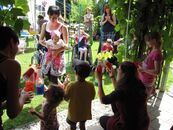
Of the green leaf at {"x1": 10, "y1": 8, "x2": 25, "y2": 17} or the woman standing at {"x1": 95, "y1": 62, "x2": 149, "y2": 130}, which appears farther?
the woman standing at {"x1": 95, "y1": 62, "x2": 149, "y2": 130}

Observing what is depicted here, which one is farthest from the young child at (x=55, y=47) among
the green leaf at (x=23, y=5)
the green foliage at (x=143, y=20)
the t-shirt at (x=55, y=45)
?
the green leaf at (x=23, y=5)

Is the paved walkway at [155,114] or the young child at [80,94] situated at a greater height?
the young child at [80,94]

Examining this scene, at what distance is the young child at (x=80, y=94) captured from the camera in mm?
2881

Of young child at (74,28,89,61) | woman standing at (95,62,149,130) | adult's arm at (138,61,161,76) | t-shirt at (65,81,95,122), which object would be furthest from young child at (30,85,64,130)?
young child at (74,28,89,61)

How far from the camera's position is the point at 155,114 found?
4215 millimetres

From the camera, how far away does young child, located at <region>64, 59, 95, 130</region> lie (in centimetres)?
288

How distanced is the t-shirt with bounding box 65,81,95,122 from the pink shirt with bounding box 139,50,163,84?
1.10 meters

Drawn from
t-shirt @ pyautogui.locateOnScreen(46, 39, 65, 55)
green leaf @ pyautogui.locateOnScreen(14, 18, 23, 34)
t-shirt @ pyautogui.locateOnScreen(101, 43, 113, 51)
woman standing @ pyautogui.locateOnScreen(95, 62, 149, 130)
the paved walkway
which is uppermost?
green leaf @ pyautogui.locateOnScreen(14, 18, 23, 34)

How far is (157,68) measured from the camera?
11.5ft

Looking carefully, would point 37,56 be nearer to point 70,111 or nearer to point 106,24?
point 106,24

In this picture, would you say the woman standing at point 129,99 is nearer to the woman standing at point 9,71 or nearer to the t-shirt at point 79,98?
the t-shirt at point 79,98

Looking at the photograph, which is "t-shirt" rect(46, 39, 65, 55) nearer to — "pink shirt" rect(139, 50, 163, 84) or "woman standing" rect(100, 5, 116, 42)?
"pink shirt" rect(139, 50, 163, 84)

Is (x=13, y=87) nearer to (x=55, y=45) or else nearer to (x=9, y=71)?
(x=9, y=71)

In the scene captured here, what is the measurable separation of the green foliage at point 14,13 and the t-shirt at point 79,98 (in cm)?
102
